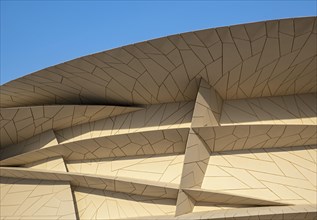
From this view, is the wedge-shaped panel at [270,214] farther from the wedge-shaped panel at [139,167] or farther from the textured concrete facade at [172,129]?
the wedge-shaped panel at [139,167]

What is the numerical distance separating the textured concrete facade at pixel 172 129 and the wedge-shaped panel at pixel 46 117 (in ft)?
0.15

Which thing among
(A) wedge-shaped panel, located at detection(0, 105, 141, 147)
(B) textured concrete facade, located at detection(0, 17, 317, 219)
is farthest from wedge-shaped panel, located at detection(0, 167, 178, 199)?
(A) wedge-shaped panel, located at detection(0, 105, 141, 147)

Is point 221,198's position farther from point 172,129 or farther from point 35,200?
point 35,200

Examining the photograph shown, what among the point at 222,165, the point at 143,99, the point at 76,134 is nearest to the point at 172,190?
the point at 222,165

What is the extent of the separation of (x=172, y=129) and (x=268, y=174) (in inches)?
155

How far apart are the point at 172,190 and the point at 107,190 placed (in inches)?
120

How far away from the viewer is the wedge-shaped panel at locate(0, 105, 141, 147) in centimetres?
1305

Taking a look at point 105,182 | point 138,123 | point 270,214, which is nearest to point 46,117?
point 105,182

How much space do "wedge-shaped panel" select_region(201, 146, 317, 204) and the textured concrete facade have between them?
1.5 inches

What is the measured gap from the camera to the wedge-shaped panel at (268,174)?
35.1 feet

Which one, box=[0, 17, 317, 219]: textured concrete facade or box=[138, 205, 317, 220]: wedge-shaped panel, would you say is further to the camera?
box=[0, 17, 317, 219]: textured concrete facade

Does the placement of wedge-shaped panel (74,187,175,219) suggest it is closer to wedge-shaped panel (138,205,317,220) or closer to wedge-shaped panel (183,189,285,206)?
wedge-shaped panel (183,189,285,206)

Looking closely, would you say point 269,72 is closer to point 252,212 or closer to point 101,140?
point 252,212

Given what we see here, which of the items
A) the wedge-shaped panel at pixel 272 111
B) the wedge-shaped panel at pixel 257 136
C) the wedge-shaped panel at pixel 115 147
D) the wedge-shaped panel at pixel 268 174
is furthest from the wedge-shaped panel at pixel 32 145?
the wedge-shaped panel at pixel 272 111
